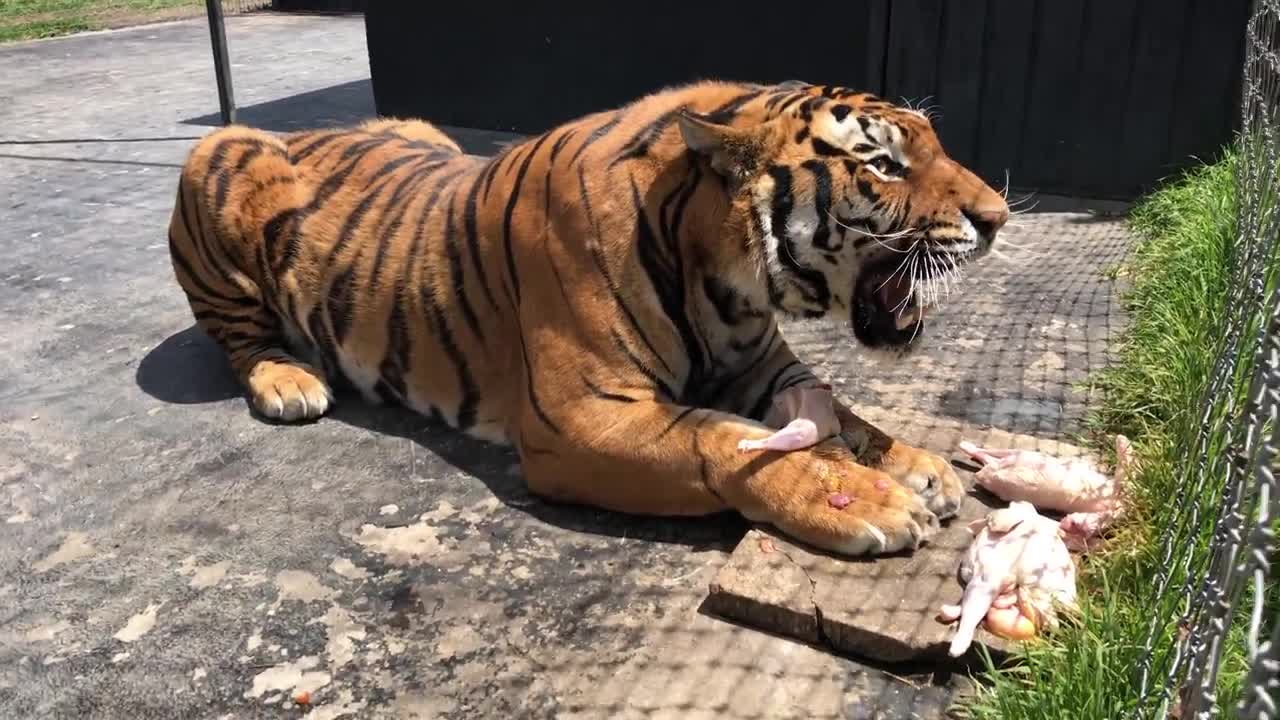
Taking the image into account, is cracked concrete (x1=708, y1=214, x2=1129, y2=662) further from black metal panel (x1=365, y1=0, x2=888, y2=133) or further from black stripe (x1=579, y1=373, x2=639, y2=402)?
black metal panel (x1=365, y1=0, x2=888, y2=133)

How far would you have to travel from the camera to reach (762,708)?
2.02 metres

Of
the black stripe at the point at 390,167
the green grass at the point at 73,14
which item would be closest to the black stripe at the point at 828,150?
the black stripe at the point at 390,167

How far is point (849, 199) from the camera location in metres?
2.49

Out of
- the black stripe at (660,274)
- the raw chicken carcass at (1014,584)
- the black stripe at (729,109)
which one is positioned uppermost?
the black stripe at (729,109)

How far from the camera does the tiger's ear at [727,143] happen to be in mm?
2504

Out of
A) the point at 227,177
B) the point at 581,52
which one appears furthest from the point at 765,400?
the point at 581,52

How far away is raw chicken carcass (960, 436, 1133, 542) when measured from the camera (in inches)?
94.9

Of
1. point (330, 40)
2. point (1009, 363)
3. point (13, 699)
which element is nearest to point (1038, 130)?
point (1009, 363)

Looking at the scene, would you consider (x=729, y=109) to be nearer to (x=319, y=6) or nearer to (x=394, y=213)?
(x=394, y=213)

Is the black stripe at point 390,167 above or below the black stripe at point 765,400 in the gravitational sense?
above

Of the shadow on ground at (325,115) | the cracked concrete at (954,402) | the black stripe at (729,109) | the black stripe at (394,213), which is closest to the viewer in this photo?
the cracked concrete at (954,402)

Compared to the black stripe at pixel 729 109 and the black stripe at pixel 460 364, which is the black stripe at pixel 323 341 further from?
the black stripe at pixel 729 109

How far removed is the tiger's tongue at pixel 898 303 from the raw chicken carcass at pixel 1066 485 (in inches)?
16.4

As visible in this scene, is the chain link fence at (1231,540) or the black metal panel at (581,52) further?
the black metal panel at (581,52)
